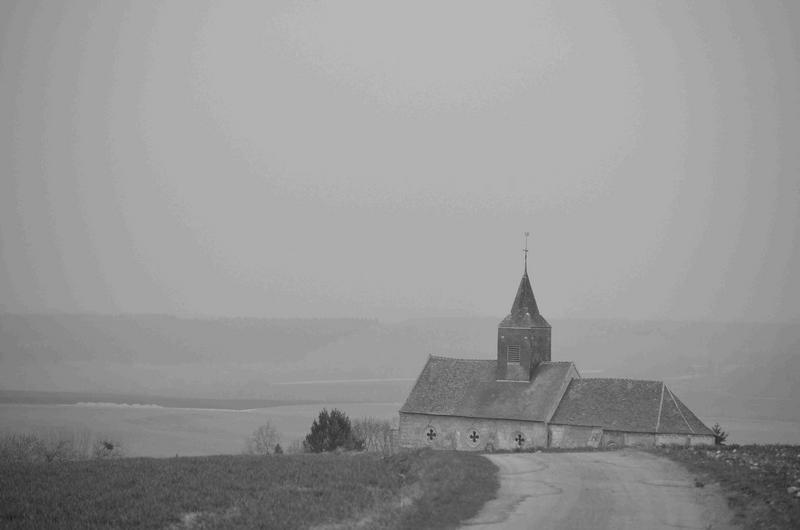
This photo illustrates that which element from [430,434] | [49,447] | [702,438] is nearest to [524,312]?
[430,434]

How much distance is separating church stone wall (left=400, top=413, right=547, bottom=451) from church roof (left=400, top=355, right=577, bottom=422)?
1.66 feet

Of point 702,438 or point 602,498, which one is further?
point 702,438

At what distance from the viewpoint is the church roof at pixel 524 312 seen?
62.9 meters

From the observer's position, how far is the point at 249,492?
2833cm

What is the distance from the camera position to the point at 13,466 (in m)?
34.0

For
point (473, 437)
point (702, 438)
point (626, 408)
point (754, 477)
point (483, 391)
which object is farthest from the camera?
point (483, 391)

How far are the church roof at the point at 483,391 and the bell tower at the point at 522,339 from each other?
0.74m

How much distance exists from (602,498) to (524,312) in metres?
36.8

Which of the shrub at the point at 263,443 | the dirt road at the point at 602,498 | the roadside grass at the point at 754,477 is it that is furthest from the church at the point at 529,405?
the shrub at the point at 263,443

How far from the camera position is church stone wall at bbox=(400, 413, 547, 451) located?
189ft

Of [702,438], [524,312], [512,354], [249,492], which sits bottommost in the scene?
[702,438]

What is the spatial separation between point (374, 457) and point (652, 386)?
2619 centimetres

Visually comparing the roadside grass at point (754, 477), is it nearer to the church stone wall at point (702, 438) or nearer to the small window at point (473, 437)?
the church stone wall at point (702, 438)

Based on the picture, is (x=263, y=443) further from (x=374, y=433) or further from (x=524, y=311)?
(x=524, y=311)
